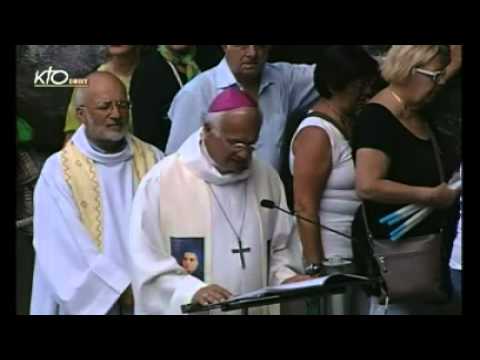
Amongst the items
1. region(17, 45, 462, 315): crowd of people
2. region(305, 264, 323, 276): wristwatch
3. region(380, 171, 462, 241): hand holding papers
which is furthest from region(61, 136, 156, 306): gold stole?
region(380, 171, 462, 241): hand holding papers

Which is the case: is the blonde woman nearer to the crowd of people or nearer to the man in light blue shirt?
the crowd of people

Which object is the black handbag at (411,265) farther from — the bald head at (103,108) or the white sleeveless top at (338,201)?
the bald head at (103,108)

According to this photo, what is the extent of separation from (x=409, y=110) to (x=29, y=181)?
2.13 meters

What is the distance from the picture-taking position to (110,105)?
6.96 m

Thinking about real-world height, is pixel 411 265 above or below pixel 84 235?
below

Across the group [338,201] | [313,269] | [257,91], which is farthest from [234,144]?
[313,269]

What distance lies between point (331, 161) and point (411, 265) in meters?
0.72

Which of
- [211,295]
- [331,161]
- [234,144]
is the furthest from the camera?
[331,161]

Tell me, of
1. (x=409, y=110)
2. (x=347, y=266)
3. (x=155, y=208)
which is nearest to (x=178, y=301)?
(x=155, y=208)

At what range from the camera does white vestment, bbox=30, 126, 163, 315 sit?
695 cm

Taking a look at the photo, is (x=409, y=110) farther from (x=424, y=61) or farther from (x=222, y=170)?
(x=222, y=170)

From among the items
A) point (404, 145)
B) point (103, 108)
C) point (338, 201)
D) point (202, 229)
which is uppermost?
point (103, 108)

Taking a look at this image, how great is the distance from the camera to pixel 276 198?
6949 millimetres

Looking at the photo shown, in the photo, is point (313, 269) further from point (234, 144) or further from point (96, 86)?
point (96, 86)
